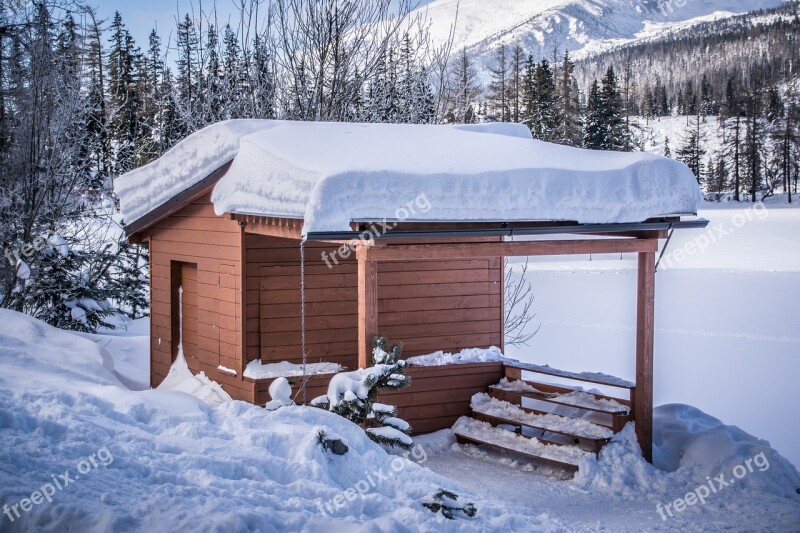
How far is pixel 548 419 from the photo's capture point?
26.8 ft

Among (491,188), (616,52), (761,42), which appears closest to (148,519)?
(491,188)

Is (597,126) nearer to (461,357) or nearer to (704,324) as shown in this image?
(704,324)

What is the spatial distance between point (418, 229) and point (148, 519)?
351 cm

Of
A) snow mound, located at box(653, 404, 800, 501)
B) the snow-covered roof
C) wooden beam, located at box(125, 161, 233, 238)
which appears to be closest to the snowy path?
snow mound, located at box(653, 404, 800, 501)

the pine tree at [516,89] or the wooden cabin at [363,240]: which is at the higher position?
the pine tree at [516,89]

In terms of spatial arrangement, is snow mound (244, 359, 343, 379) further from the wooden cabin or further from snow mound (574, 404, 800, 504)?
snow mound (574, 404, 800, 504)

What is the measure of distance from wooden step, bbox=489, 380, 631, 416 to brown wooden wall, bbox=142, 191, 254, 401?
3.10 meters

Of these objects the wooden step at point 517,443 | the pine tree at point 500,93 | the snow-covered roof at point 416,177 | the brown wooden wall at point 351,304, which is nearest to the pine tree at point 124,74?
the pine tree at point 500,93

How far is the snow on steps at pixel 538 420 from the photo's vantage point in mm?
7766

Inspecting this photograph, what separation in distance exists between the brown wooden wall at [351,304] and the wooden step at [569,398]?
750mm

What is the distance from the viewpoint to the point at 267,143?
7.41 metres

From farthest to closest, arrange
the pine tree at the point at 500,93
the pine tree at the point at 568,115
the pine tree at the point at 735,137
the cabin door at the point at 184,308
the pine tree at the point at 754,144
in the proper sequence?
the pine tree at the point at 735,137 < the pine tree at the point at 754,144 < the pine tree at the point at 500,93 < the pine tree at the point at 568,115 < the cabin door at the point at 184,308

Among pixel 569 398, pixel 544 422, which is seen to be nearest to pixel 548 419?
pixel 544 422

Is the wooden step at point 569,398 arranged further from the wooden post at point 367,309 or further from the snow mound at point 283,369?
the wooden post at point 367,309
